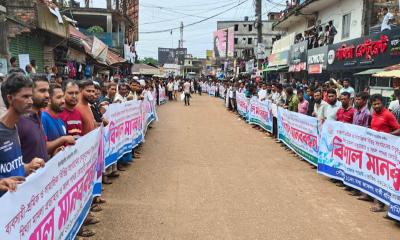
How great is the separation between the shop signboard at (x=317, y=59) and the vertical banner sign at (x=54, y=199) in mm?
16878

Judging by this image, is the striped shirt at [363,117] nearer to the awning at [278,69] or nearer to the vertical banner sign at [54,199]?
the vertical banner sign at [54,199]

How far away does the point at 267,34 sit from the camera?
87625mm

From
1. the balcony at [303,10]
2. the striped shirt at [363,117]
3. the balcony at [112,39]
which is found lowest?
the striped shirt at [363,117]

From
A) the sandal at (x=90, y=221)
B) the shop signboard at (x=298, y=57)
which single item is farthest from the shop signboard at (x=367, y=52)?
the sandal at (x=90, y=221)

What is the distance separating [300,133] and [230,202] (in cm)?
444

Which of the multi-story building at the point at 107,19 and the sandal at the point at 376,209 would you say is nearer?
the sandal at the point at 376,209

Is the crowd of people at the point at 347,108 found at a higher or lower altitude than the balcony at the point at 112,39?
lower

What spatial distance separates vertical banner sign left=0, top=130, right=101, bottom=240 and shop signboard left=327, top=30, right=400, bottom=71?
11.4 meters

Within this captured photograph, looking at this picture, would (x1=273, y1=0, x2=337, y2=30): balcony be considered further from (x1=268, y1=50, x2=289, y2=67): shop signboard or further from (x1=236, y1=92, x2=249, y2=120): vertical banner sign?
(x1=236, y1=92, x2=249, y2=120): vertical banner sign

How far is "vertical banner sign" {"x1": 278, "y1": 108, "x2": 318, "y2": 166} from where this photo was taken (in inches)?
366

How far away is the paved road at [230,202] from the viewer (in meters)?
5.27

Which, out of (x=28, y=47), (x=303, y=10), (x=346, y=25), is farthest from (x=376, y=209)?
(x=303, y=10)

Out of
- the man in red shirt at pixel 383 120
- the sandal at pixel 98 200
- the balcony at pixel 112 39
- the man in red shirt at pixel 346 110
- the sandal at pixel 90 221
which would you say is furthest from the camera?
the balcony at pixel 112 39

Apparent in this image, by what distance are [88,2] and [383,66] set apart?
89.9 ft
